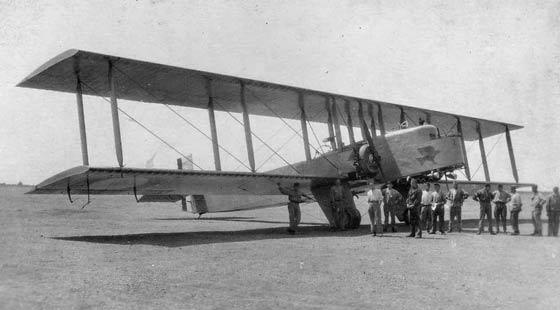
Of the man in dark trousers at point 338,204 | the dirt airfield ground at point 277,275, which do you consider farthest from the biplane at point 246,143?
the dirt airfield ground at point 277,275

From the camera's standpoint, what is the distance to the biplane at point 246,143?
9.94 meters

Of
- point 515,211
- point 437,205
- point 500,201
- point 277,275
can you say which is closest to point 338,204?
point 437,205

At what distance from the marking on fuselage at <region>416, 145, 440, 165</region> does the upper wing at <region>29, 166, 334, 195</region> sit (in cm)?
278

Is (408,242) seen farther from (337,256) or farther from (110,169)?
(110,169)

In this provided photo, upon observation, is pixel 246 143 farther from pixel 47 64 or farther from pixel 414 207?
pixel 47 64

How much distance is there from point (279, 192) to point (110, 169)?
5468 mm

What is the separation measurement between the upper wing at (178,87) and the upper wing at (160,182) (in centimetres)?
236

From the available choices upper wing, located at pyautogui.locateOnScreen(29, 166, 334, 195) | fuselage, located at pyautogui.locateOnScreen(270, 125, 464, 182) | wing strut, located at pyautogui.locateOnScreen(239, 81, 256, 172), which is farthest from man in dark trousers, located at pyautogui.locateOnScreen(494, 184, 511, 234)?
wing strut, located at pyautogui.locateOnScreen(239, 81, 256, 172)

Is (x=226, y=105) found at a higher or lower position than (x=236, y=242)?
higher

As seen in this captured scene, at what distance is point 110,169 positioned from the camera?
9.21m

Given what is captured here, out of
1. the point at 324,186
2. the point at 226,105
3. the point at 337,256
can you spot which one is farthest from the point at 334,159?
the point at 337,256

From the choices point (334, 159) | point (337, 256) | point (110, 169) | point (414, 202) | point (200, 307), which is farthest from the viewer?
point (334, 159)

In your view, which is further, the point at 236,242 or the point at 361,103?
the point at 361,103

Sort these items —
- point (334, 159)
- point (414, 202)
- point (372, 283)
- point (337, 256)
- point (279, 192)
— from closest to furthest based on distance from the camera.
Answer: point (372, 283) < point (337, 256) < point (414, 202) < point (279, 192) < point (334, 159)
